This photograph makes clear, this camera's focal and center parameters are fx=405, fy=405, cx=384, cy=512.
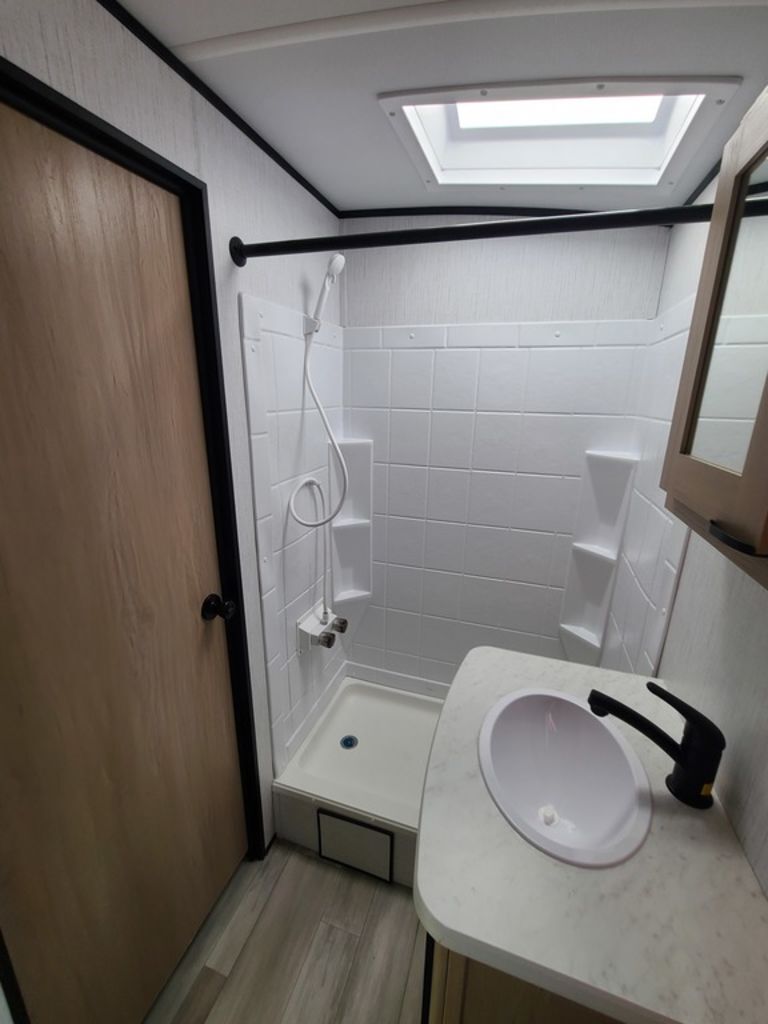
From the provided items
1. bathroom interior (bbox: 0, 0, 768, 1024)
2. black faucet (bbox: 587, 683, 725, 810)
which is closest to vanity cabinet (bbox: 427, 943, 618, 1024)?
bathroom interior (bbox: 0, 0, 768, 1024)

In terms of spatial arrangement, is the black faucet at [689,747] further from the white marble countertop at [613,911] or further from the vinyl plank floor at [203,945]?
the vinyl plank floor at [203,945]

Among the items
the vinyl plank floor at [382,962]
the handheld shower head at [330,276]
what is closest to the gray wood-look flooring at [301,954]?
the vinyl plank floor at [382,962]

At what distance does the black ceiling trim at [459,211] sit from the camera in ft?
4.60

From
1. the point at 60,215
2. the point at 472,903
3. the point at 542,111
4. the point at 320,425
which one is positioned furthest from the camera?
the point at 320,425

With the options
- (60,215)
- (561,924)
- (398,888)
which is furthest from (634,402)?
(398,888)

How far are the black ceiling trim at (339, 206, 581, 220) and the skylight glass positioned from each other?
1.08 ft

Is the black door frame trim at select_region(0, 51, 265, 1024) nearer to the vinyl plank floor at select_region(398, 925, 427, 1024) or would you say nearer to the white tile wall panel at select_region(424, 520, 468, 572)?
the vinyl plank floor at select_region(398, 925, 427, 1024)

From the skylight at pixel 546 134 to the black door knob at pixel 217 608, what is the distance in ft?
4.10

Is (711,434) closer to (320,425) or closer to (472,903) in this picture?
(472,903)

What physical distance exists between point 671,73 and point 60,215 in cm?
114

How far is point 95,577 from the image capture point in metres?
0.78

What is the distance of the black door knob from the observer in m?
1.07

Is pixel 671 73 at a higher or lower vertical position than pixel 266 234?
higher

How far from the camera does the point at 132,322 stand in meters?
0.80
